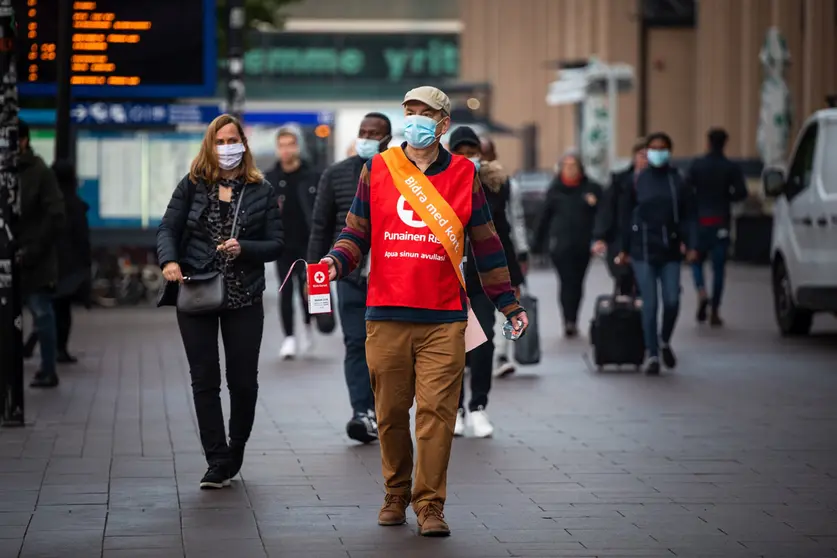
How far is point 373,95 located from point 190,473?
168ft

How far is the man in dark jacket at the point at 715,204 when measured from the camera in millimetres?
18969

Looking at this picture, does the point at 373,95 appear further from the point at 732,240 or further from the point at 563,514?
the point at 563,514

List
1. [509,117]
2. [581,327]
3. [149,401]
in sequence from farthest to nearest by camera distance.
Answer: [509,117] → [581,327] → [149,401]

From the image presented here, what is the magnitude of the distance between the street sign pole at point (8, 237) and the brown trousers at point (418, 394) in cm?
388

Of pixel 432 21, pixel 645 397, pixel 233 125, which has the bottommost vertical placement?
pixel 645 397

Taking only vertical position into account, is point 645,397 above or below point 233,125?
below

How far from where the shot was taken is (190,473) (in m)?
9.21

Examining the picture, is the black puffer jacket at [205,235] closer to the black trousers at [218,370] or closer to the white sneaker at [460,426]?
the black trousers at [218,370]

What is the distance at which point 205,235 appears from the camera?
8820 mm

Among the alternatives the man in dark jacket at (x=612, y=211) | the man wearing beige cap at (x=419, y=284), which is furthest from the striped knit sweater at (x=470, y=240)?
the man in dark jacket at (x=612, y=211)

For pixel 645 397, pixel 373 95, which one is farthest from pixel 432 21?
pixel 645 397

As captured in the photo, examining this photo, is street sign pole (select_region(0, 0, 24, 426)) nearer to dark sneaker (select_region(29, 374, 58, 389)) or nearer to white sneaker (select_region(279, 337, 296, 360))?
dark sneaker (select_region(29, 374, 58, 389))

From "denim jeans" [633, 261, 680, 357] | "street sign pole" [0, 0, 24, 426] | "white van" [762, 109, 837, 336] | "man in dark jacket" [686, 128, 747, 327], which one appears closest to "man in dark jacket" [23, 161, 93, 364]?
"street sign pole" [0, 0, 24, 426]

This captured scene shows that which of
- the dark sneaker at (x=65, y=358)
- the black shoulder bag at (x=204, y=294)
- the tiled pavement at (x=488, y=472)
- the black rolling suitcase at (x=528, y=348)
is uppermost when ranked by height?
the black shoulder bag at (x=204, y=294)
